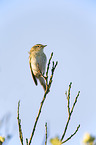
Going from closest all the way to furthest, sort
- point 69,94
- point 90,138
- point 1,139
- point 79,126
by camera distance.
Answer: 1. point 90,138
2. point 1,139
3. point 79,126
4. point 69,94

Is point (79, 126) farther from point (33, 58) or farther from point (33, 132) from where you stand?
point (33, 58)

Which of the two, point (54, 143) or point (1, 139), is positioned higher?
point (54, 143)

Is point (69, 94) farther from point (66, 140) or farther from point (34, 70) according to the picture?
point (34, 70)

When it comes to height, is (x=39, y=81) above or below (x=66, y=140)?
above

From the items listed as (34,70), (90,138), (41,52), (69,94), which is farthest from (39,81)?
(90,138)

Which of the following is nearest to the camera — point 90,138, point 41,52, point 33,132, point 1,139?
point 90,138

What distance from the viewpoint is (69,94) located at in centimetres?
199

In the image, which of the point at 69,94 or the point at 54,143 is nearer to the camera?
the point at 54,143

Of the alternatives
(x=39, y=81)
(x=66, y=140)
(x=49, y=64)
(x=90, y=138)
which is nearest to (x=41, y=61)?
(x=39, y=81)

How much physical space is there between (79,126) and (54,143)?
0.99m

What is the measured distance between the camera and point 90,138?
3.32 ft

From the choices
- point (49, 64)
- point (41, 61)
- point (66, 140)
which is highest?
point (41, 61)

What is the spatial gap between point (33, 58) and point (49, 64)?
138 inches

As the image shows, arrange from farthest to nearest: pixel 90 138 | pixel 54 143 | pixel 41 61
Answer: pixel 41 61
pixel 90 138
pixel 54 143
